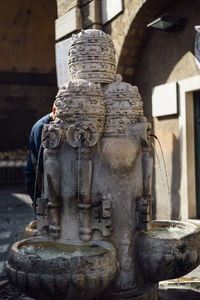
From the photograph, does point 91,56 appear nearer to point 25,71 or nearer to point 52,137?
point 52,137

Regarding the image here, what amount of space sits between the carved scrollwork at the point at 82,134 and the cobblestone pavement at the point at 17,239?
111 cm

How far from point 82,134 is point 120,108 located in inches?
13.5

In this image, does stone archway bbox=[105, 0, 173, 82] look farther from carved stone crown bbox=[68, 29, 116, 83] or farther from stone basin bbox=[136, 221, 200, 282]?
stone basin bbox=[136, 221, 200, 282]

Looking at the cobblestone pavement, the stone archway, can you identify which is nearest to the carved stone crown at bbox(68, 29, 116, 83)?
the cobblestone pavement

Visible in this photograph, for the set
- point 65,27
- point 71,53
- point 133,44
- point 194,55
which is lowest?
point 71,53

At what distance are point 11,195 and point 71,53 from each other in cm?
643

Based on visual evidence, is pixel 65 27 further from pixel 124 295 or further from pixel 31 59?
pixel 31 59

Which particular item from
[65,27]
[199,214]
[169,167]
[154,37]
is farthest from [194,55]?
[65,27]

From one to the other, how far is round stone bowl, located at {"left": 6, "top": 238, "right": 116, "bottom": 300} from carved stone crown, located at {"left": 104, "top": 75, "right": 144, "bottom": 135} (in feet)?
2.50

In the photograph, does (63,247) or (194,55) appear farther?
(194,55)

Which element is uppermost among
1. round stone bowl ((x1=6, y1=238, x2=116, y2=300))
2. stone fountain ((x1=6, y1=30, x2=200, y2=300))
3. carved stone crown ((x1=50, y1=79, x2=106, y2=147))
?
carved stone crown ((x1=50, y1=79, x2=106, y2=147))

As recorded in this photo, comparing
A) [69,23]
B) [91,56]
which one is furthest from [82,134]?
[69,23]

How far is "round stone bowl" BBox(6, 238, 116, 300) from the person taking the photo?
1971 mm

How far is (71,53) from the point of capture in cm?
259
